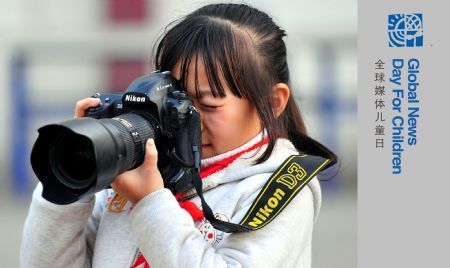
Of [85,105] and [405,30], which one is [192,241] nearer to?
[85,105]

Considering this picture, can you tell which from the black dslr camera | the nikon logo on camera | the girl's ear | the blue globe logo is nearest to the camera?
the black dslr camera

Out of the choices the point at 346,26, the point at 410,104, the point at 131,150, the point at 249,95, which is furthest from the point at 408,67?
the point at 131,150

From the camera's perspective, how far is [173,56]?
0.95 m

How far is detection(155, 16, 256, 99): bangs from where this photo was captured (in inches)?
→ 35.9

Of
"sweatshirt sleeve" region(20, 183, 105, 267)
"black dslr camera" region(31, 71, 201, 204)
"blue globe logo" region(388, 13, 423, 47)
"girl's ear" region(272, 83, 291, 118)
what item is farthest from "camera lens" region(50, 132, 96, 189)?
"blue globe logo" region(388, 13, 423, 47)

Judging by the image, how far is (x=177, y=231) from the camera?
32.3 inches

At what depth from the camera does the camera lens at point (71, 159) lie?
0.80 meters

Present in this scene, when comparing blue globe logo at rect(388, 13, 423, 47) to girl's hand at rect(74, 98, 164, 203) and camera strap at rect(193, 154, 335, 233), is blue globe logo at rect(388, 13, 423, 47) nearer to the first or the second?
camera strap at rect(193, 154, 335, 233)

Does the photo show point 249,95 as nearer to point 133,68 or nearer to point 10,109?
point 133,68

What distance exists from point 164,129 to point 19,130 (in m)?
1.64

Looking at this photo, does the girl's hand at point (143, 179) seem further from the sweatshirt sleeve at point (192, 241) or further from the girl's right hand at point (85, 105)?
the girl's right hand at point (85, 105)

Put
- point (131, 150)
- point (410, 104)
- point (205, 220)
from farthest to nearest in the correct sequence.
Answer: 1. point (410, 104)
2. point (205, 220)
3. point (131, 150)

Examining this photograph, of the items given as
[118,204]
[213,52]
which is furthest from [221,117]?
[118,204]

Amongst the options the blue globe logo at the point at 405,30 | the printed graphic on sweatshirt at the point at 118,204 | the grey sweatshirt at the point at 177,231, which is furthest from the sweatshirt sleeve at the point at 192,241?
the blue globe logo at the point at 405,30
